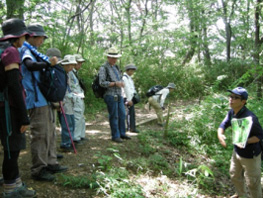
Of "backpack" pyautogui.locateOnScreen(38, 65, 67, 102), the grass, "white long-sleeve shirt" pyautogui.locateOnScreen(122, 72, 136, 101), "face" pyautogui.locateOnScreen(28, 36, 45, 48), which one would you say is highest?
"face" pyautogui.locateOnScreen(28, 36, 45, 48)

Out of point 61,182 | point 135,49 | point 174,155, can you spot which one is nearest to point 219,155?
point 174,155

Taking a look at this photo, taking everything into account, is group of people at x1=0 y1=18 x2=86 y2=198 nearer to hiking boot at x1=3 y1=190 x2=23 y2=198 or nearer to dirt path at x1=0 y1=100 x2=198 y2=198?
hiking boot at x1=3 y1=190 x2=23 y2=198

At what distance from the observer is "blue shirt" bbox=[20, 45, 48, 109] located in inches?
138

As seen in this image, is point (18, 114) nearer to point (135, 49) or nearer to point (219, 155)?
point (219, 155)

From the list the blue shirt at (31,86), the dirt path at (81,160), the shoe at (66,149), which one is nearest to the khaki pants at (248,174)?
the dirt path at (81,160)

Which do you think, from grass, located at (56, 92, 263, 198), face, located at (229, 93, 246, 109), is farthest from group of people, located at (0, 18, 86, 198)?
face, located at (229, 93, 246, 109)

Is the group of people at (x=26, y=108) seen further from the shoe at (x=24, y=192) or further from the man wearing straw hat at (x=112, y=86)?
the man wearing straw hat at (x=112, y=86)

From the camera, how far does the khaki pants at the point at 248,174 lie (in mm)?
3820

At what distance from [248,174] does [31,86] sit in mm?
3479

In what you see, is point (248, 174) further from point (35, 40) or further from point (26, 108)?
point (35, 40)

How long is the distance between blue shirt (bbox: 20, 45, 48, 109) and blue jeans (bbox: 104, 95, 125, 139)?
208cm

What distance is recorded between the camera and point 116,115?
5586 millimetres

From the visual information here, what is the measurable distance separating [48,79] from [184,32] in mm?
11328

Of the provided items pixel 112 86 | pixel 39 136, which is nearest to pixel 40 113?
pixel 39 136
